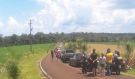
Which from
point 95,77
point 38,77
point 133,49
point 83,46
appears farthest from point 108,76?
point 83,46

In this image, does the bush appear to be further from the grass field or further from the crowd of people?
the crowd of people

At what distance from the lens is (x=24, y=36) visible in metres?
192

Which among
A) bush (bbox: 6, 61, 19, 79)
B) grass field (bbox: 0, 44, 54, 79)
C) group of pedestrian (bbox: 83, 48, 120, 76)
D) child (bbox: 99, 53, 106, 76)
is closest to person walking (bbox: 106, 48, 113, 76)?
group of pedestrian (bbox: 83, 48, 120, 76)

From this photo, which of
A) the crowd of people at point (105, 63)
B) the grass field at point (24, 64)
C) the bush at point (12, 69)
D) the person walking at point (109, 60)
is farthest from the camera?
the crowd of people at point (105, 63)

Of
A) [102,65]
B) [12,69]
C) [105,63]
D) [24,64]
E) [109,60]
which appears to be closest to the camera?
[12,69]

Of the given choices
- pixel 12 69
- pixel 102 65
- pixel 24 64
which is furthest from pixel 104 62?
pixel 24 64

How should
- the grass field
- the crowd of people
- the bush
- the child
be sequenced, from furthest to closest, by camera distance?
the crowd of people < the child < the grass field < the bush

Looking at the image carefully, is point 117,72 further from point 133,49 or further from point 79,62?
point 79,62

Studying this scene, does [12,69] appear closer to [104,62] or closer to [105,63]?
[104,62]

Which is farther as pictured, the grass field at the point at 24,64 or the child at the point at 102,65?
the child at the point at 102,65

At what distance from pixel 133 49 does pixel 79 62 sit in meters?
6.06

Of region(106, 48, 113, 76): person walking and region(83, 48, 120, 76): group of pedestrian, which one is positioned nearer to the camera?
region(106, 48, 113, 76): person walking

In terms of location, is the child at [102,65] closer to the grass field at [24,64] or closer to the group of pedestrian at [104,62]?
the group of pedestrian at [104,62]

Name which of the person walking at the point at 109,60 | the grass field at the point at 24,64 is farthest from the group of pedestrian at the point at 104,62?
the grass field at the point at 24,64
